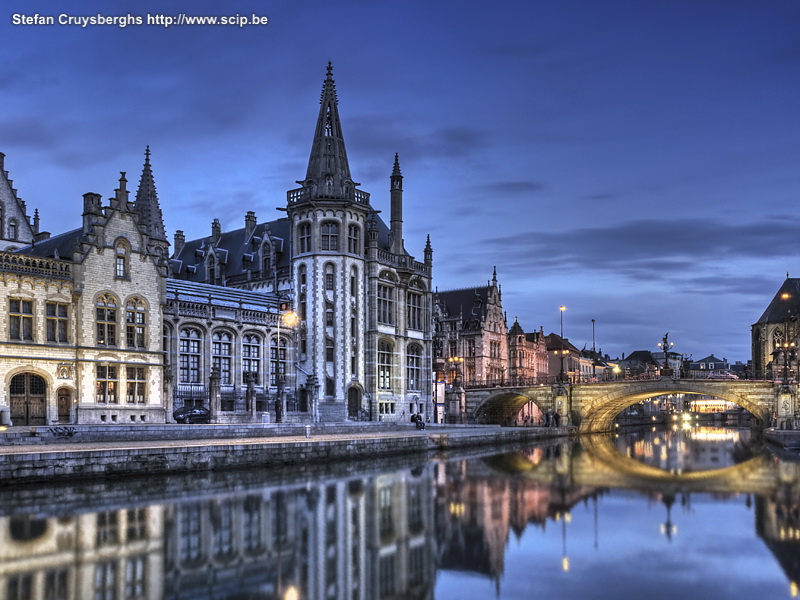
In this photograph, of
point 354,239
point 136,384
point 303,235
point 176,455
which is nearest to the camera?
point 176,455

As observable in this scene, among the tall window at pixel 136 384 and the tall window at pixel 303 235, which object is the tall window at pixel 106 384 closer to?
the tall window at pixel 136 384

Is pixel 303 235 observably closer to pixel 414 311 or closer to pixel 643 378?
pixel 414 311

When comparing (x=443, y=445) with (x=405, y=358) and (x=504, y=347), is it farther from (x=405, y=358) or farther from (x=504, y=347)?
(x=504, y=347)

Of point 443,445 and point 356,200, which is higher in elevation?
point 356,200

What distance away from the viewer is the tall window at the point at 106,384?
49000mm

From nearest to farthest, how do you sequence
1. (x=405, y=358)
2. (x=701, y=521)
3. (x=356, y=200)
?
(x=701, y=521)
(x=356, y=200)
(x=405, y=358)

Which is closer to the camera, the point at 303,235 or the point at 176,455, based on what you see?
the point at 176,455

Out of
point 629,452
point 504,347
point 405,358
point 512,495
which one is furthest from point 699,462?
point 504,347

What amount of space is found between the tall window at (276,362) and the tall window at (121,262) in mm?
15220

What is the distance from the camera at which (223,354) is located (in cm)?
6019

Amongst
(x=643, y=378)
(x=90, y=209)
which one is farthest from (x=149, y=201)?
(x=643, y=378)

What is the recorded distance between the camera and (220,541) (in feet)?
70.1

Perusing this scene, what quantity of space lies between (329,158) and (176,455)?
38118mm

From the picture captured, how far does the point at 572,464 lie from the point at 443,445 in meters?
9.41
